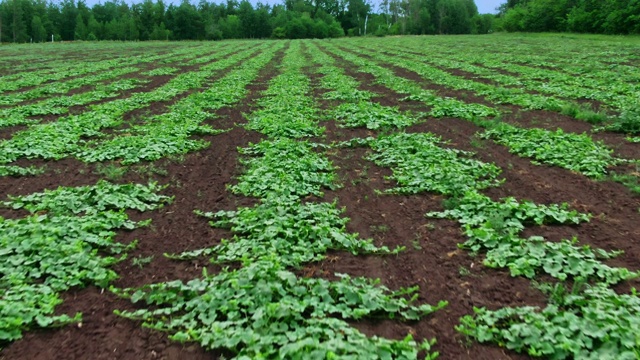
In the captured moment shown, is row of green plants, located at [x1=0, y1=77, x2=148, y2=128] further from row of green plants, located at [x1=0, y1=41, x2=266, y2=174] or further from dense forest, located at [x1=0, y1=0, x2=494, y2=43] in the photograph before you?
dense forest, located at [x1=0, y1=0, x2=494, y2=43]

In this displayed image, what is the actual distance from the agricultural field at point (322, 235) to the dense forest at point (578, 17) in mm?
48521

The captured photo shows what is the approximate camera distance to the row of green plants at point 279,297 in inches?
142

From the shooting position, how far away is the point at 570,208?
21.6ft

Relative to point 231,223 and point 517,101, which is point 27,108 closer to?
point 231,223

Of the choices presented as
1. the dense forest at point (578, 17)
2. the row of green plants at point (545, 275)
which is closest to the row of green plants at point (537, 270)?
the row of green plants at point (545, 275)

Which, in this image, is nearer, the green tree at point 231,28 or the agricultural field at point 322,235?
the agricultural field at point 322,235

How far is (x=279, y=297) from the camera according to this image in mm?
4230

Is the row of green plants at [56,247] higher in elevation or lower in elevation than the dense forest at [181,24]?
lower

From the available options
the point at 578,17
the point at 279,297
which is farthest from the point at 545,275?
the point at 578,17

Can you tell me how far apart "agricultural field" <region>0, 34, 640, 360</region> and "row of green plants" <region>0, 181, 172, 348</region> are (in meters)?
0.03

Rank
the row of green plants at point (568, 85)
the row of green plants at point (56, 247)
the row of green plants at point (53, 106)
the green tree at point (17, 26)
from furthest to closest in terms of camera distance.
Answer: the green tree at point (17, 26)
the row of green plants at point (568, 85)
the row of green plants at point (53, 106)
the row of green plants at point (56, 247)

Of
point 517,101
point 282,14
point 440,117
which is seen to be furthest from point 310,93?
point 282,14

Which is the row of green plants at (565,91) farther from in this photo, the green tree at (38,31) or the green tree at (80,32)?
the green tree at (38,31)

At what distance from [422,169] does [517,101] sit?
7973mm
